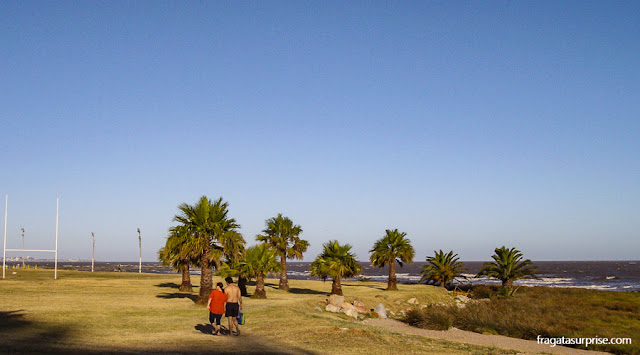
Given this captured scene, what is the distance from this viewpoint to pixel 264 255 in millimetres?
37656

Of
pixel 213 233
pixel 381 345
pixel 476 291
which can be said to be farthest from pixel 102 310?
pixel 476 291

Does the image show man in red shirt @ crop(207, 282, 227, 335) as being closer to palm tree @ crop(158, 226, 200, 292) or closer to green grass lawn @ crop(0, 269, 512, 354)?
green grass lawn @ crop(0, 269, 512, 354)

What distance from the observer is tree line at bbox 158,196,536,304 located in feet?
97.4

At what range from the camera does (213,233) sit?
30156 mm

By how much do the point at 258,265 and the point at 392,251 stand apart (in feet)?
62.6

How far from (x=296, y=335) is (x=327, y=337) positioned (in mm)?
1261

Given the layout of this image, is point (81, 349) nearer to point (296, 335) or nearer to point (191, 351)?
point (191, 351)

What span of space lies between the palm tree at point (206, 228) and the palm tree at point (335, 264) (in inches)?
510

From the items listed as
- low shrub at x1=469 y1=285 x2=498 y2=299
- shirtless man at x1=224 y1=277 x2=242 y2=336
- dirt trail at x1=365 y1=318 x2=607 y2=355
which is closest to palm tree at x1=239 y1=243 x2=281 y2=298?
dirt trail at x1=365 y1=318 x2=607 y2=355

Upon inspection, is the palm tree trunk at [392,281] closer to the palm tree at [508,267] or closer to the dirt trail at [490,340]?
the palm tree at [508,267]

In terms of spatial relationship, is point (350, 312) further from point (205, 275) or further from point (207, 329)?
point (207, 329)

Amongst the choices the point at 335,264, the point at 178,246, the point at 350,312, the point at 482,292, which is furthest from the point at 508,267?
the point at 178,246

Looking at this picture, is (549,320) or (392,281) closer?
(549,320)

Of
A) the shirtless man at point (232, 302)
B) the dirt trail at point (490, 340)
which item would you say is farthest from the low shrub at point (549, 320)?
the shirtless man at point (232, 302)
